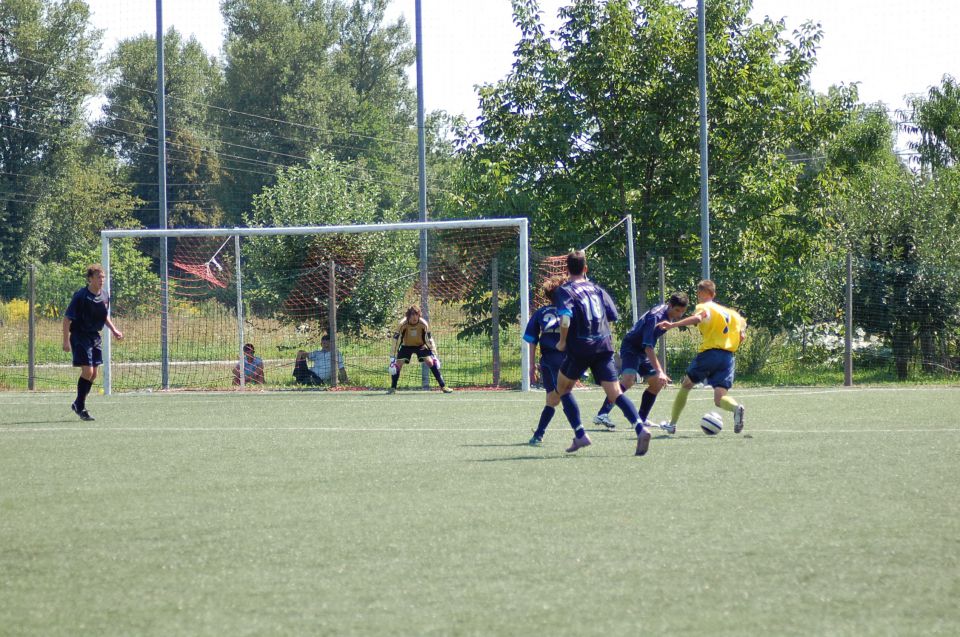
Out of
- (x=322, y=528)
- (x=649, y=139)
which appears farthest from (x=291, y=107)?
(x=322, y=528)

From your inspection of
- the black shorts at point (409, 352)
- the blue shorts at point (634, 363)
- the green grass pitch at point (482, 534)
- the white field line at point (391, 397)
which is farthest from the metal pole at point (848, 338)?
the blue shorts at point (634, 363)

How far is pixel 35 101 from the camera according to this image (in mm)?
54125

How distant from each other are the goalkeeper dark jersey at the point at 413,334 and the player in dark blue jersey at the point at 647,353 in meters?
7.43

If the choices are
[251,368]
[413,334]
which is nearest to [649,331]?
[413,334]

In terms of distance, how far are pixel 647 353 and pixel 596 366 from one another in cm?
161

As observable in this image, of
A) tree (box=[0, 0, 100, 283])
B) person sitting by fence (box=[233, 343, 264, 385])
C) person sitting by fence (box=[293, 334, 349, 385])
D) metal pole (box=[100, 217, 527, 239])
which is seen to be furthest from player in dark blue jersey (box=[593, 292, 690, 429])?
tree (box=[0, 0, 100, 283])

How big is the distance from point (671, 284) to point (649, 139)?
11.2 ft

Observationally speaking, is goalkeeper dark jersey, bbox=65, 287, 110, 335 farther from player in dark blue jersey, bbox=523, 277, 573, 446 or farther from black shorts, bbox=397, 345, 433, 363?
black shorts, bbox=397, 345, 433, 363

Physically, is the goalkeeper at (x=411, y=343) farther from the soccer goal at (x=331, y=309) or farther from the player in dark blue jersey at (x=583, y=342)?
the player in dark blue jersey at (x=583, y=342)

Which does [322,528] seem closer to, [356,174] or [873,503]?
[873,503]

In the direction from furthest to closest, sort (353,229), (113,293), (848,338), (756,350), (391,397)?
1. (113,293)
2. (756,350)
3. (353,229)
4. (848,338)
5. (391,397)

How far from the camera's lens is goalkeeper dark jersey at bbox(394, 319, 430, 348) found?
1928 cm

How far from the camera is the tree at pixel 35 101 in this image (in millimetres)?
52906

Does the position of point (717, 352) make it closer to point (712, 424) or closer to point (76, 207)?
point (712, 424)
